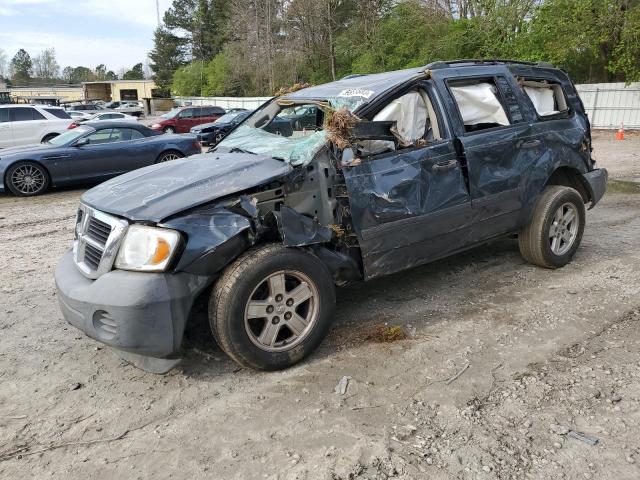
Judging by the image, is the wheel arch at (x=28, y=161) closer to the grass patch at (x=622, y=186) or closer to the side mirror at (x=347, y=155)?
the side mirror at (x=347, y=155)

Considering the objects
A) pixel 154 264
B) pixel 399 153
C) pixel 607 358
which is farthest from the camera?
pixel 399 153

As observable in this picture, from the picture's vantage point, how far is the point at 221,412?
3.04m

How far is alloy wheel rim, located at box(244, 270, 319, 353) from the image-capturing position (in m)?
3.29

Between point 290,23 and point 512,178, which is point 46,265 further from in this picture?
point 290,23

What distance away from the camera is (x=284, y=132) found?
4.43 m

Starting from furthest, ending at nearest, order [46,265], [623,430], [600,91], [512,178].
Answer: [600,91] → [46,265] → [512,178] → [623,430]

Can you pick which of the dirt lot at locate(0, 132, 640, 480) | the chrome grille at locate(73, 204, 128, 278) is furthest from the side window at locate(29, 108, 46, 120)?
the chrome grille at locate(73, 204, 128, 278)

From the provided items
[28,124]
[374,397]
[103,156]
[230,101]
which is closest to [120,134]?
[103,156]

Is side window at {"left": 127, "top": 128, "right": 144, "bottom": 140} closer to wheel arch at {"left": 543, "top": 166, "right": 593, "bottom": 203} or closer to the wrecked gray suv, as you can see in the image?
the wrecked gray suv

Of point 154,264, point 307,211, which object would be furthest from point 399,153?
point 154,264

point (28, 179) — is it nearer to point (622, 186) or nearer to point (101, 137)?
point (101, 137)

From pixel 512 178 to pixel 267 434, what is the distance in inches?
122

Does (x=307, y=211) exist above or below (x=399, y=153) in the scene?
below

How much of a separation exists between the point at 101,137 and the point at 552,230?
920 cm
